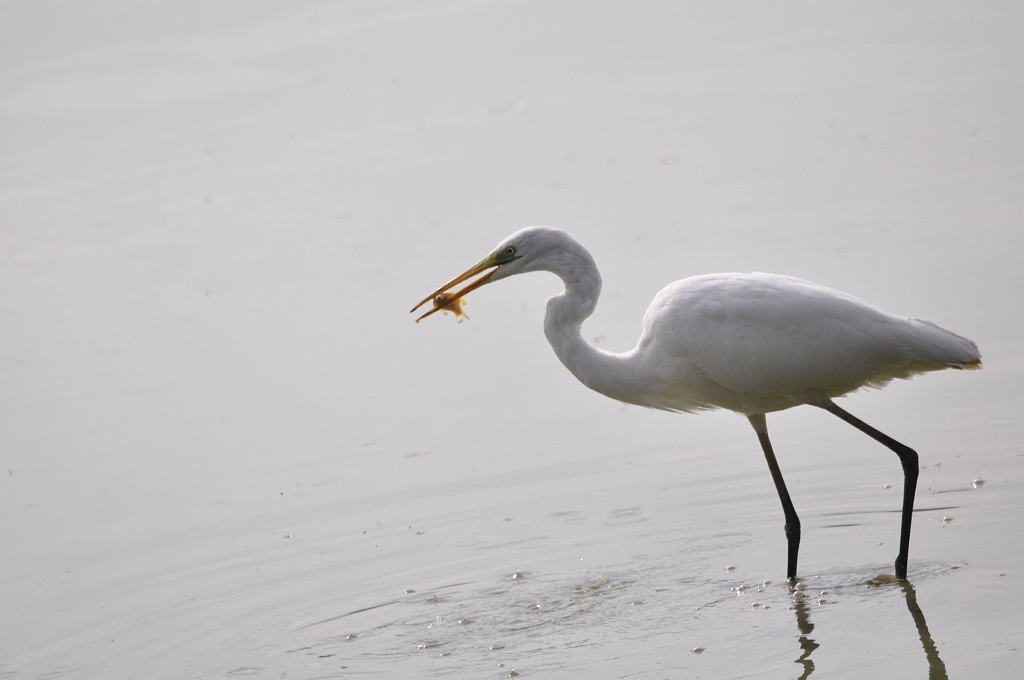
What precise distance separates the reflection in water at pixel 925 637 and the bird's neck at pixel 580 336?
4.61 feet

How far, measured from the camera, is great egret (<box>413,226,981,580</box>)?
211 inches

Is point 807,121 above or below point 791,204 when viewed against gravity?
above

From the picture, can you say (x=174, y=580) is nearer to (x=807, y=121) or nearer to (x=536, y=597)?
(x=536, y=597)

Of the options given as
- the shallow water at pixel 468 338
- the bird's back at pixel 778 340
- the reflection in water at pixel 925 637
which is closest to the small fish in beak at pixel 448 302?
the bird's back at pixel 778 340

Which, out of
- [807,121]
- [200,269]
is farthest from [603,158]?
[200,269]

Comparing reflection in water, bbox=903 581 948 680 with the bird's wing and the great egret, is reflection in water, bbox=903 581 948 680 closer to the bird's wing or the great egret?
the great egret

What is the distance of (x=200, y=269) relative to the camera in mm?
10188

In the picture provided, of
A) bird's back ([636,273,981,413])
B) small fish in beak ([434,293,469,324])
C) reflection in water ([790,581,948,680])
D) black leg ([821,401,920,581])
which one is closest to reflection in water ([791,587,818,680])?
reflection in water ([790,581,948,680])

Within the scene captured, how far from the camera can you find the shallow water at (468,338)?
545 cm

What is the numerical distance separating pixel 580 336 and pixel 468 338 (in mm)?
3136

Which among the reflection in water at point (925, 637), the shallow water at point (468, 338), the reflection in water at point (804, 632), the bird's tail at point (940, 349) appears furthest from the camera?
the shallow water at point (468, 338)

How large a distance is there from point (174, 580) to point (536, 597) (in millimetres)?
1755

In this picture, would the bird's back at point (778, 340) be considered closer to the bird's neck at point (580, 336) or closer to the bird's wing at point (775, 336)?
the bird's wing at point (775, 336)

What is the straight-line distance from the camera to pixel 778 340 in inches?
211
